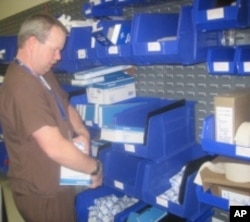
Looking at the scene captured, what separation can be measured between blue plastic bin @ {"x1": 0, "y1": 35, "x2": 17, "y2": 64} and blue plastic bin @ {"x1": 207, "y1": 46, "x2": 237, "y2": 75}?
63.4 inches

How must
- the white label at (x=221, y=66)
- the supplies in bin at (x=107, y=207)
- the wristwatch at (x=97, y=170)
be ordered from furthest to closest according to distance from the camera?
the supplies in bin at (x=107, y=207) < the wristwatch at (x=97, y=170) < the white label at (x=221, y=66)

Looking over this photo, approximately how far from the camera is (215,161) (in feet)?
4.60

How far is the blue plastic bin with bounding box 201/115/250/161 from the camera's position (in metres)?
1.09

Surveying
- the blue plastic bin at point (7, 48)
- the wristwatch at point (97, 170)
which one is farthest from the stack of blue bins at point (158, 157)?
the blue plastic bin at point (7, 48)

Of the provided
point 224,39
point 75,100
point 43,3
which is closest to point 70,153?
point 75,100

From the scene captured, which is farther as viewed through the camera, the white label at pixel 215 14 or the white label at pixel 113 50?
the white label at pixel 113 50

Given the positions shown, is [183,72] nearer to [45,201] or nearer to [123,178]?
[123,178]

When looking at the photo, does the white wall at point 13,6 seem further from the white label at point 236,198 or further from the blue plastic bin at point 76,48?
the white label at point 236,198

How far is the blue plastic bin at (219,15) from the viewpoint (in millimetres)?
1076

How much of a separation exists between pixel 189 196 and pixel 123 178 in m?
0.38

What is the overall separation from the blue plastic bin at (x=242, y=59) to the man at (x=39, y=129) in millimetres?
786

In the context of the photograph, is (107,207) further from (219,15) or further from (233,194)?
(219,15)

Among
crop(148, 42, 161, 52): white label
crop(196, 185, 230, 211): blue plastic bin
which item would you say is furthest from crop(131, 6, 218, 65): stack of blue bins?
crop(196, 185, 230, 211): blue plastic bin

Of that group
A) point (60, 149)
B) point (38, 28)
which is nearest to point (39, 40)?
point (38, 28)
